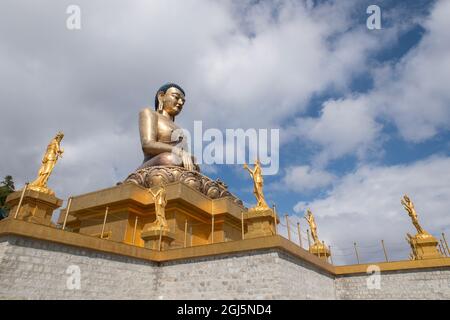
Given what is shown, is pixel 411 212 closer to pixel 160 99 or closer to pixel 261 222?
pixel 261 222

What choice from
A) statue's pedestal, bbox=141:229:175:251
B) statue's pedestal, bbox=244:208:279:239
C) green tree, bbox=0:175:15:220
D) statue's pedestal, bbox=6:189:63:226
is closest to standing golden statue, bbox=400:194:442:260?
statue's pedestal, bbox=244:208:279:239

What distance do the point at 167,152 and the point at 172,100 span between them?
Result: 5314 millimetres

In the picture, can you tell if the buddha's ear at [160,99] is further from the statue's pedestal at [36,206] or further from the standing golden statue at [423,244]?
the standing golden statue at [423,244]

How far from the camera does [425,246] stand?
14.2 m

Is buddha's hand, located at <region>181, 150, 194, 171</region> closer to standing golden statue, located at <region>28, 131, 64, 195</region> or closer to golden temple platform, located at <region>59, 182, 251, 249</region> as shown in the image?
golden temple platform, located at <region>59, 182, 251, 249</region>

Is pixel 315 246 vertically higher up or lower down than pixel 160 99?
lower down

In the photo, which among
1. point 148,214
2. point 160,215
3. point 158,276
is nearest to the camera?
point 158,276

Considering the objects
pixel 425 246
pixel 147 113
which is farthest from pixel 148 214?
pixel 425 246

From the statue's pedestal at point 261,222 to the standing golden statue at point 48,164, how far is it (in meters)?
6.40

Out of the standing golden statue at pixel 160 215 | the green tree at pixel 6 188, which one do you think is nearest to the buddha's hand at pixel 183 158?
the standing golden statue at pixel 160 215

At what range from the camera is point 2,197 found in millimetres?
26578
